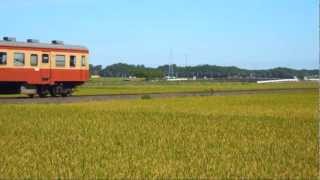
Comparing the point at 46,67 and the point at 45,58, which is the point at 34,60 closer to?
the point at 45,58

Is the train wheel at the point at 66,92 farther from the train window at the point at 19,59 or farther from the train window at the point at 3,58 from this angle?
the train window at the point at 3,58

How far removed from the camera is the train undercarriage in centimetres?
3409

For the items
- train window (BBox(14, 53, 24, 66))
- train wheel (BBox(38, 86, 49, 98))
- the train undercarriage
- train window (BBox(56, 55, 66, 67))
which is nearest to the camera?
train window (BBox(14, 53, 24, 66))

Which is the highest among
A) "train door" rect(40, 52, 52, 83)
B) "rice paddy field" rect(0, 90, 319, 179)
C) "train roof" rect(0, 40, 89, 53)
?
"train roof" rect(0, 40, 89, 53)

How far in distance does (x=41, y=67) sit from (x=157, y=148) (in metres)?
23.5

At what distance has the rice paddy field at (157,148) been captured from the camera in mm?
9180

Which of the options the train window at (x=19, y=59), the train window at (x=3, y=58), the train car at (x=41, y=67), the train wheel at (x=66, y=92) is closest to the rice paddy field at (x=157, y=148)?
the train window at (x=3, y=58)

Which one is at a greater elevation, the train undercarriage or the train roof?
the train roof

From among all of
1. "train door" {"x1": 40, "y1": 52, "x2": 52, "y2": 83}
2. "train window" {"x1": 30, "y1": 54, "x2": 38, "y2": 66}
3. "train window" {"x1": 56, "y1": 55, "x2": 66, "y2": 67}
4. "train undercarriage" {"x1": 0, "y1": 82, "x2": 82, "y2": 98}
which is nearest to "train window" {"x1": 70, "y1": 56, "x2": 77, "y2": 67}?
"train window" {"x1": 56, "y1": 55, "x2": 66, "y2": 67}

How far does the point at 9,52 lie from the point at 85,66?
607 centimetres

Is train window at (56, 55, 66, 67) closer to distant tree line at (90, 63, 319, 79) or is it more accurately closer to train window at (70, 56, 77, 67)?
train window at (70, 56, 77, 67)

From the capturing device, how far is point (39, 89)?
35750mm

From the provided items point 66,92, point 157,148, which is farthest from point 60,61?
point 157,148

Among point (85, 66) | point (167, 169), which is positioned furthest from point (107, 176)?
point (85, 66)
